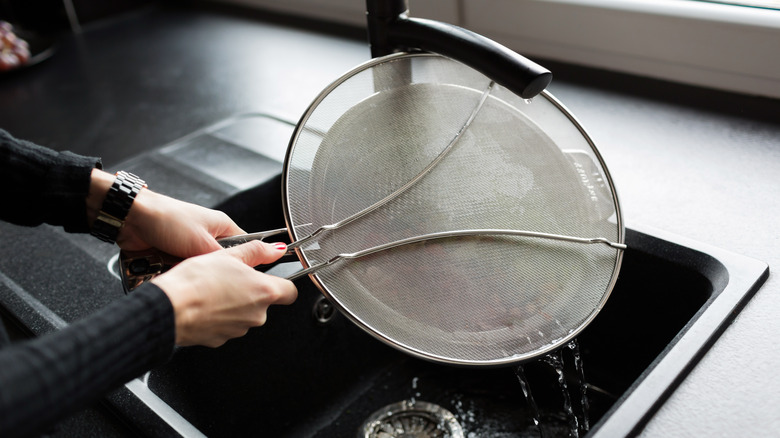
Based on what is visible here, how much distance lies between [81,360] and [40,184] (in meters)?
0.30

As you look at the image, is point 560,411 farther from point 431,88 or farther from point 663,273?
point 431,88

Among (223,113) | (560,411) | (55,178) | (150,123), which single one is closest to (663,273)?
(560,411)

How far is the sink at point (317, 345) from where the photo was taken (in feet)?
2.45

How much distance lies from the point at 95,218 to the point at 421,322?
0.37 meters

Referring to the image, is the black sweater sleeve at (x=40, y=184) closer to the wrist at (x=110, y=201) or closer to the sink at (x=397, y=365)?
the wrist at (x=110, y=201)

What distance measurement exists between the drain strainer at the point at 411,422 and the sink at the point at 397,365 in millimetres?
14

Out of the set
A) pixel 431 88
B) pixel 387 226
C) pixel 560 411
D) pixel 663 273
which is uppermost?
pixel 431 88

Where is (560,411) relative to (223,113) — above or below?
below

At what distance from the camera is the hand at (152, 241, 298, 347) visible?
1.84 feet

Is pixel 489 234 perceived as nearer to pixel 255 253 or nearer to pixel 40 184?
pixel 255 253

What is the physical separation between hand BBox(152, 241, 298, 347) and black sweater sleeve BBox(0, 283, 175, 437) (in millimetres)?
26

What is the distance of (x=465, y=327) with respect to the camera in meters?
0.66

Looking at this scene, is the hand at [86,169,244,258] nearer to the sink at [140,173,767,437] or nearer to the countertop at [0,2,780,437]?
the sink at [140,173,767,437]

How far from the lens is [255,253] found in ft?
2.17
